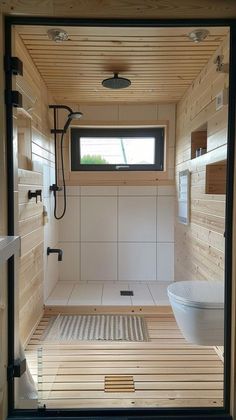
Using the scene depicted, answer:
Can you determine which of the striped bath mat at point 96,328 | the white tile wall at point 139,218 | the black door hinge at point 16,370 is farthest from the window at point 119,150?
the black door hinge at point 16,370

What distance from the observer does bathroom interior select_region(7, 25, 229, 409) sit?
1.83 metres

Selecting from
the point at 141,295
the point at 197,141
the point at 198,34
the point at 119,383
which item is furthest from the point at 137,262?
the point at 198,34

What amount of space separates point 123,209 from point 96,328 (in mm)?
1489

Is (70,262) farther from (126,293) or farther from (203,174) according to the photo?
(203,174)

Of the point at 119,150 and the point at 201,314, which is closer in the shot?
the point at 201,314

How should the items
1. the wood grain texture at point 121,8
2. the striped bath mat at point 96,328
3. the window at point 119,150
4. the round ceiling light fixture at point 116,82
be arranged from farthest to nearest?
1. the window at point 119,150
2. the round ceiling light fixture at point 116,82
3. the striped bath mat at point 96,328
4. the wood grain texture at point 121,8

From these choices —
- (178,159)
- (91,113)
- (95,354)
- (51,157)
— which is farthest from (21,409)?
(91,113)

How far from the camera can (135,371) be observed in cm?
197

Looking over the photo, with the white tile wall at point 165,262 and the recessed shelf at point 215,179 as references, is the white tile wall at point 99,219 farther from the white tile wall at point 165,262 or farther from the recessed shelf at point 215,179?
the recessed shelf at point 215,179

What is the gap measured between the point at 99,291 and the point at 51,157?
147 cm

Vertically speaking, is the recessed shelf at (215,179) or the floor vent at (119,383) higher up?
the recessed shelf at (215,179)

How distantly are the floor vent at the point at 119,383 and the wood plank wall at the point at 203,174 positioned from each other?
0.87m

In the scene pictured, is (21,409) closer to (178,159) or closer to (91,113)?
(178,159)

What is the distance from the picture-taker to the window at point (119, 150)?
3.67 meters
